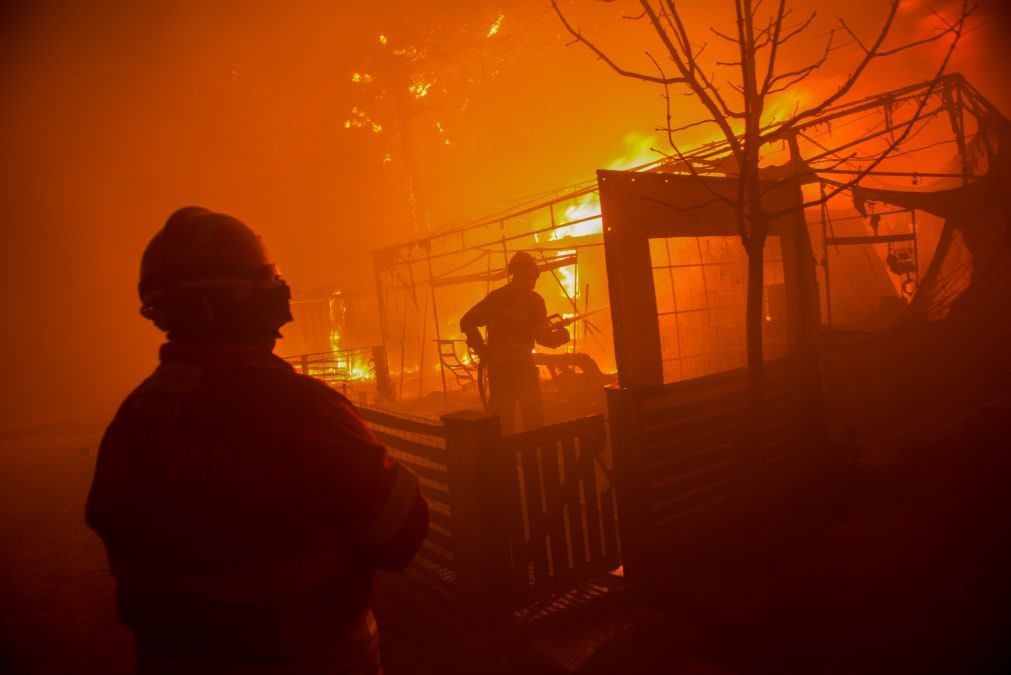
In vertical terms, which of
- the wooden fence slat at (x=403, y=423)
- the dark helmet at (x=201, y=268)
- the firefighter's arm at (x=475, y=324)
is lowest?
the wooden fence slat at (x=403, y=423)

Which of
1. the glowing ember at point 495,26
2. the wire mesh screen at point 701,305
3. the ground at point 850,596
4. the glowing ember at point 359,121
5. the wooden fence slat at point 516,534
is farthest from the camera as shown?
the glowing ember at point 359,121

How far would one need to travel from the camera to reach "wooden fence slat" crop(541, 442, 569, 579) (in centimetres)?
375

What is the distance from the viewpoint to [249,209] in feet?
126

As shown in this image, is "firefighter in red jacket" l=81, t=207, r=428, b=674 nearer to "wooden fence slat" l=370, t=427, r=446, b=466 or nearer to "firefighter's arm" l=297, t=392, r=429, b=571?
"firefighter's arm" l=297, t=392, r=429, b=571

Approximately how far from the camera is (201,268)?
1503 mm

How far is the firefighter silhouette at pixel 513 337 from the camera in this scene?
20.2ft

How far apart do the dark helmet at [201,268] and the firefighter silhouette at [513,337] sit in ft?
14.3

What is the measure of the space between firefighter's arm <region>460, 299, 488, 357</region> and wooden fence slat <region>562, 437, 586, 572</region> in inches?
90.6

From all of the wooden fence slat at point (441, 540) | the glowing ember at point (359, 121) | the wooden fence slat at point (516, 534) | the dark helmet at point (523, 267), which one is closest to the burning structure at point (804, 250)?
the dark helmet at point (523, 267)

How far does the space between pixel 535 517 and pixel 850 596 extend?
2194mm

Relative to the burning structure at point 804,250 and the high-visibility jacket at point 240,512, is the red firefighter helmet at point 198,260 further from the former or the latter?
the burning structure at point 804,250

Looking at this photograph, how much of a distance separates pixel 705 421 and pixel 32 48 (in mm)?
44724

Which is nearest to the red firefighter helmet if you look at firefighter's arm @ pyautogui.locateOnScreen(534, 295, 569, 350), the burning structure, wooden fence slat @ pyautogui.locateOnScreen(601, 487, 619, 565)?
the burning structure

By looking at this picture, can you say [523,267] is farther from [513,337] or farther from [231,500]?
[231,500]
